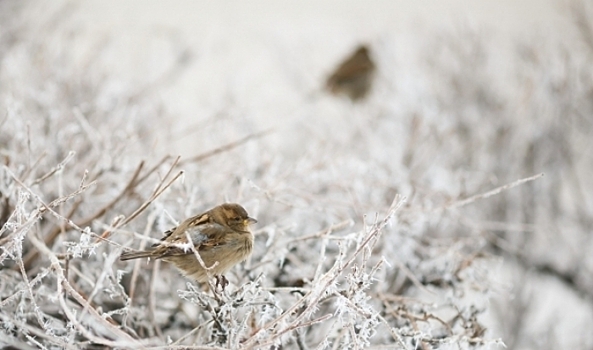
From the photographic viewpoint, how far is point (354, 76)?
860cm

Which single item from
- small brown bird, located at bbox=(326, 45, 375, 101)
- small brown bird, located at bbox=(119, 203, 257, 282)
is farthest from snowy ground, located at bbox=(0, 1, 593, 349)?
small brown bird, located at bbox=(119, 203, 257, 282)

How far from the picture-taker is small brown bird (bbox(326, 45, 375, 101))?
8.38m

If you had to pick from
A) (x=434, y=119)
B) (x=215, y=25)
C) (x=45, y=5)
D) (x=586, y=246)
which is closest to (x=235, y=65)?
(x=215, y=25)

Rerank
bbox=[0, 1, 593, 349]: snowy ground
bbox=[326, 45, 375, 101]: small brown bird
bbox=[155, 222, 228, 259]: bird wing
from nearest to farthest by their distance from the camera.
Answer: bbox=[155, 222, 228, 259]: bird wing, bbox=[0, 1, 593, 349]: snowy ground, bbox=[326, 45, 375, 101]: small brown bird

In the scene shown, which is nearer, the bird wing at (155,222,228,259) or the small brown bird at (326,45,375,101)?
the bird wing at (155,222,228,259)

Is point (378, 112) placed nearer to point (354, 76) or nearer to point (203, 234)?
point (354, 76)

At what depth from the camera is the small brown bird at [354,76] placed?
8383 mm

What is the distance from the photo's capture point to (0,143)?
14.0ft

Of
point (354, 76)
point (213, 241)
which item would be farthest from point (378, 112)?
point (213, 241)

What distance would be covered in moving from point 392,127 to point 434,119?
0.72 metres

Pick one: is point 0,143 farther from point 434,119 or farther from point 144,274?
point 434,119

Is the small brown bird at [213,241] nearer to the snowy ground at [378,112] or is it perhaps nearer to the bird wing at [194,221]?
the bird wing at [194,221]

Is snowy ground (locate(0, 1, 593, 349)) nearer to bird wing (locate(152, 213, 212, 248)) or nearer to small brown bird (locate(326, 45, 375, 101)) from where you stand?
small brown bird (locate(326, 45, 375, 101))

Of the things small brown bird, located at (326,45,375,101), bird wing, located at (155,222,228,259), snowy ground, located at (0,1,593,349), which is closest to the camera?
bird wing, located at (155,222,228,259)
